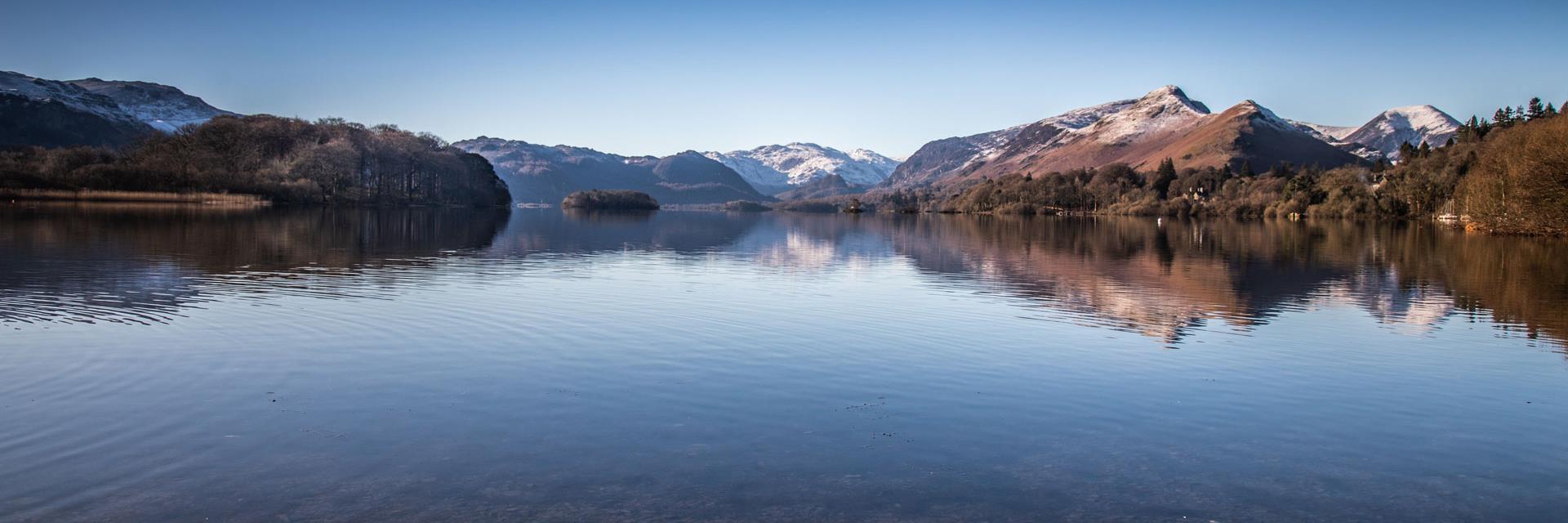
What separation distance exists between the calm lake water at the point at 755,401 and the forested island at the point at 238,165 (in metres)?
123

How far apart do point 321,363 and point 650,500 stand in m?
9.89

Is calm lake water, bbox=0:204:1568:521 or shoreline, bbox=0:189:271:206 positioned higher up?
shoreline, bbox=0:189:271:206

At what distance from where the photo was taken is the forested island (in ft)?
443

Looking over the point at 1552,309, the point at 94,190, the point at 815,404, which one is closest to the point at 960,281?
the point at 1552,309

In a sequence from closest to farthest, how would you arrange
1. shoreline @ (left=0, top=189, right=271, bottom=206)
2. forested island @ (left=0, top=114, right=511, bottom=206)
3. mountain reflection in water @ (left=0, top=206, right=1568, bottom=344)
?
mountain reflection in water @ (left=0, top=206, right=1568, bottom=344), shoreline @ (left=0, top=189, right=271, bottom=206), forested island @ (left=0, top=114, right=511, bottom=206)

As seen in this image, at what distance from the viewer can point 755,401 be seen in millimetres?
14750

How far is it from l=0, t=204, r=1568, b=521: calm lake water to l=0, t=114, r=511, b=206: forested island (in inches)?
4837

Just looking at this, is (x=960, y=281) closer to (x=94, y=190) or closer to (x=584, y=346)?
(x=584, y=346)

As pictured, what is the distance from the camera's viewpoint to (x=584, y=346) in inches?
789

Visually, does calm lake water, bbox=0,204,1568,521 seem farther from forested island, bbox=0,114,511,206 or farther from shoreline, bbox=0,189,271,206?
forested island, bbox=0,114,511,206

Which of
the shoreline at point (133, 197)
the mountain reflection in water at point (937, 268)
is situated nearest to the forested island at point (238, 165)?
the shoreline at point (133, 197)

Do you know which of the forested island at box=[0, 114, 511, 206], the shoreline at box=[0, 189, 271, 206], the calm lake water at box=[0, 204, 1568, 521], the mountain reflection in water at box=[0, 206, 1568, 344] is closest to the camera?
the calm lake water at box=[0, 204, 1568, 521]

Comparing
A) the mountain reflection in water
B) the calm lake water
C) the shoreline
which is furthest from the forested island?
the calm lake water

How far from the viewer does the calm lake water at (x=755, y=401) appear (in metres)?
10.1
